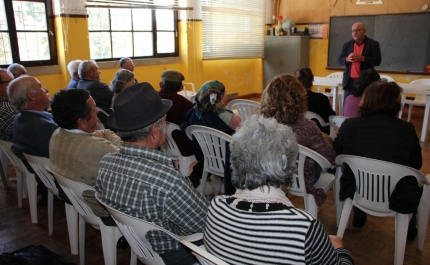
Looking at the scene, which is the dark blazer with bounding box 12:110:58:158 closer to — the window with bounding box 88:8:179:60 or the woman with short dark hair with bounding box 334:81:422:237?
the woman with short dark hair with bounding box 334:81:422:237

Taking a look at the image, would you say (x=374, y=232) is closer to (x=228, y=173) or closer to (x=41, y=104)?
(x=228, y=173)

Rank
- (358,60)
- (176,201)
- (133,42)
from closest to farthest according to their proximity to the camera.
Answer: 1. (176,201)
2. (358,60)
3. (133,42)

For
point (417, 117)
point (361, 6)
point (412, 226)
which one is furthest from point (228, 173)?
point (361, 6)

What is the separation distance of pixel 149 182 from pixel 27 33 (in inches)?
170

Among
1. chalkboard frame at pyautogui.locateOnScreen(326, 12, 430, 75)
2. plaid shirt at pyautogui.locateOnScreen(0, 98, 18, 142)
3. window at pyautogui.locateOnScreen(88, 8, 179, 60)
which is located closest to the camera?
plaid shirt at pyautogui.locateOnScreen(0, 98, 18, 142)

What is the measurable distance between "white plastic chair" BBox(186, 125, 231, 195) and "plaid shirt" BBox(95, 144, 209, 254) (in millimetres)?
993

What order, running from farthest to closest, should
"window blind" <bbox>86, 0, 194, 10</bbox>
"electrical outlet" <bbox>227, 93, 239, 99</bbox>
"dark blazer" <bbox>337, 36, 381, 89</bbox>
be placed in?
"electrical outlet" <bbox>227, 93, 239, 99</bbox> → "window blind" <bbox>86, 0, 194, 10</bbox> → "dark blazer" <bbox>337, 36, 381, 89</bbox>

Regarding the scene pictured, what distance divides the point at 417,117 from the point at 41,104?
5934 mm

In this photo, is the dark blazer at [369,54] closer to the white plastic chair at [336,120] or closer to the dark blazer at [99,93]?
the white plastic chair at [336,120]

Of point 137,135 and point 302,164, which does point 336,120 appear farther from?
point 137,135

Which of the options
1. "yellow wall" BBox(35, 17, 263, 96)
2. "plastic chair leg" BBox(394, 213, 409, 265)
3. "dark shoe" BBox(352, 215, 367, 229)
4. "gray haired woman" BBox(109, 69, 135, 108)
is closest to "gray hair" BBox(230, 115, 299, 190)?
"plastic chair leg" BBox(394, 213, 409, 265)

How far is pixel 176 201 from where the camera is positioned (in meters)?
1.37

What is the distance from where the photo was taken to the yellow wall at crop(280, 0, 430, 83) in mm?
6371

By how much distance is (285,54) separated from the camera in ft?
24.9
